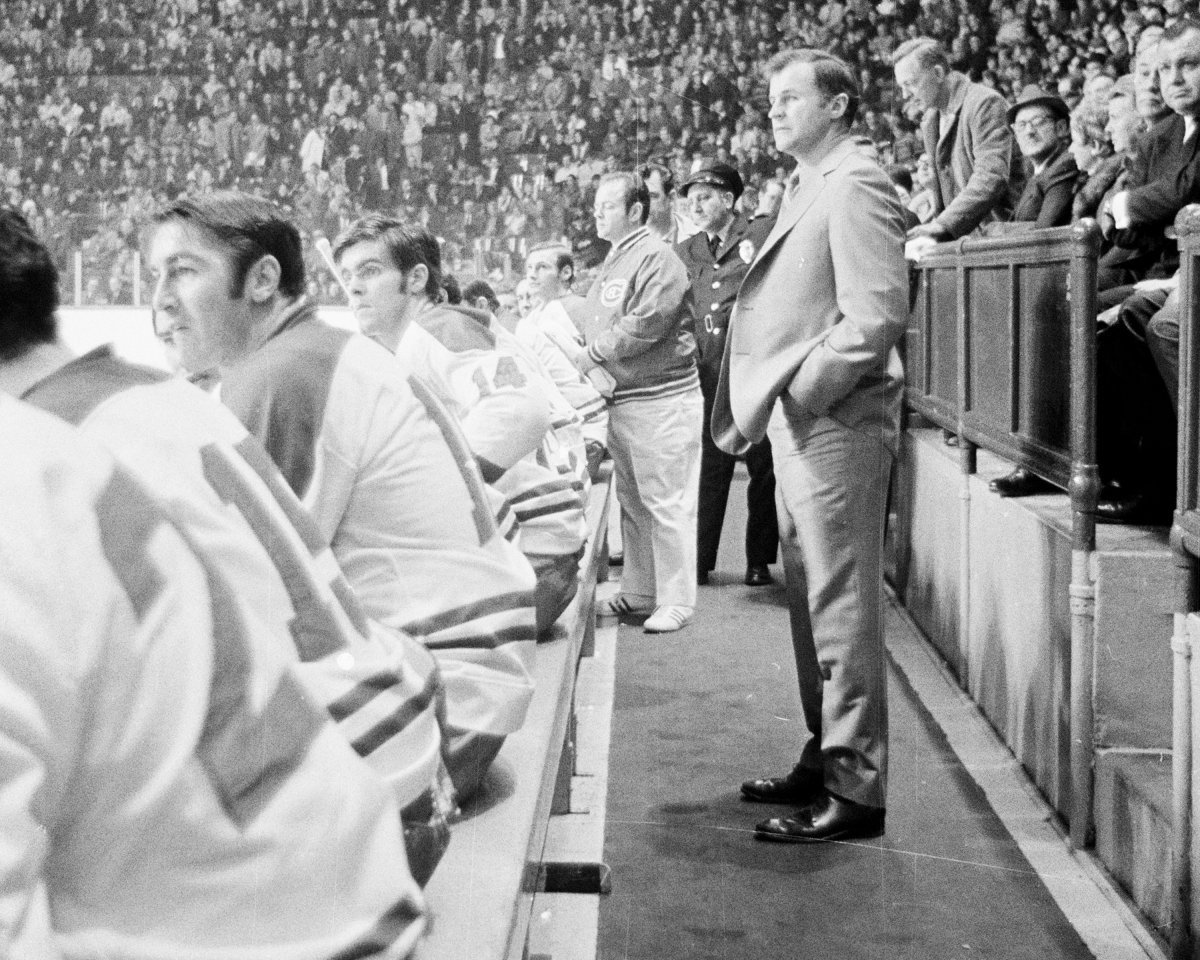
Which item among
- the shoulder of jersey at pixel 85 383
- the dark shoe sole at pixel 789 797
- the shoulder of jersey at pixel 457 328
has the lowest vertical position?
the dark shoe sole at pixel 789 797

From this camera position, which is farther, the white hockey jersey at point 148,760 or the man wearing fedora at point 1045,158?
the man wearing fedora at point 1045,158

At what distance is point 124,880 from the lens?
33.9 inches

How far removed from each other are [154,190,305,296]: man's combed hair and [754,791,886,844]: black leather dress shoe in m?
1.51

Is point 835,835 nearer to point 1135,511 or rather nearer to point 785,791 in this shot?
point 785,791

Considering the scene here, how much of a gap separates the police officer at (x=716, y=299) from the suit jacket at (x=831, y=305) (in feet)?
9.08

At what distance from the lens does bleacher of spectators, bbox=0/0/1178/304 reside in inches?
386

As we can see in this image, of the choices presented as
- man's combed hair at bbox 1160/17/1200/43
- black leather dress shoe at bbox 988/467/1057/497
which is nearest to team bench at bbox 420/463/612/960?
black leather dress shoe at bbox 988/467/1057/497

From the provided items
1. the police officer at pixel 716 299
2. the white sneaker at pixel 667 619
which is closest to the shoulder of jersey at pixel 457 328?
the white sneaker at pixel 667 619

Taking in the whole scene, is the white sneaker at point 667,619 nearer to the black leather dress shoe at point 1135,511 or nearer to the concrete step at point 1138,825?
the black leather dress shoe at point 1135,511

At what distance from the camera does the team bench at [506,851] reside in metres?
1.39

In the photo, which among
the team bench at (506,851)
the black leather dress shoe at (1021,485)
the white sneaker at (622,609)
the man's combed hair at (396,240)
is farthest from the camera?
the white sneaker at (622,609)

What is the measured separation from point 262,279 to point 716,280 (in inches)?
168

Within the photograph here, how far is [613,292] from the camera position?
195 inches

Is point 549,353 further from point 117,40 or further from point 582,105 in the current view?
point 117,40
